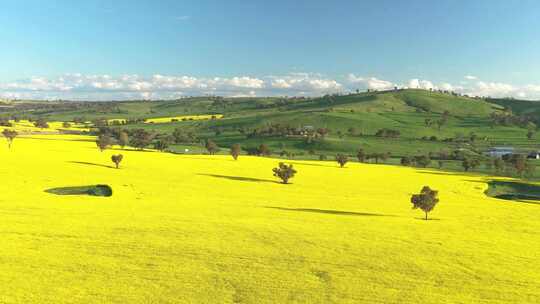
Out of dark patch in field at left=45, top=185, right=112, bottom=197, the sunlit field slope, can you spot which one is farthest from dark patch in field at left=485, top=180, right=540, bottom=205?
dark patch in field at left=45, top=185, right=112, bottom=197

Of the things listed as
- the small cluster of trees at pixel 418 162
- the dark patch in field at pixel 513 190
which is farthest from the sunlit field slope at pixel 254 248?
the small cluster of trees at pixel 418 162

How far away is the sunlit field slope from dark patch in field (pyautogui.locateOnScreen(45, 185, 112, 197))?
1983mm

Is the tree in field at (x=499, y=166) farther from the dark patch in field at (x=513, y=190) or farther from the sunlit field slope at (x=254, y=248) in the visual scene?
the sunlit field slope at (x=254, y=248)

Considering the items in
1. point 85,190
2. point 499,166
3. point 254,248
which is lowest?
point 85,190

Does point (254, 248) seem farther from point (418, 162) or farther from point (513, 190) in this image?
point (418, 162)

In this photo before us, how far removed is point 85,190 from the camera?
215ft

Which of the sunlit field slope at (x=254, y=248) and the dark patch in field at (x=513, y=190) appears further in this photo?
the dark patch in field at (x=513, y=190)

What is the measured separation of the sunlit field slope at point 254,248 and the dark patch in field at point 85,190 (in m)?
1.98

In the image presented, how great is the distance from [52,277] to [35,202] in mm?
28739

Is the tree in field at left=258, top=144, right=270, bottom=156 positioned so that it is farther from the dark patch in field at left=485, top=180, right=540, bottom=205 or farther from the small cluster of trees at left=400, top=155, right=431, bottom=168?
the dark patch in field at left=485, top=180, right=540, bottom=205

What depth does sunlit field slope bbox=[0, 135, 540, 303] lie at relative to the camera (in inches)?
985

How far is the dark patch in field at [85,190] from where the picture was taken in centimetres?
6350

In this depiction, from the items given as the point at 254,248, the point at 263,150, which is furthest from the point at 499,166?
the point at 254,248

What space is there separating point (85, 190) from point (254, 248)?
4207 centimetres
